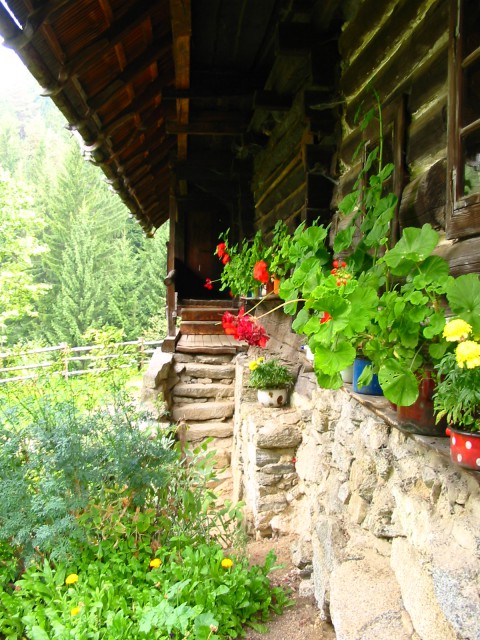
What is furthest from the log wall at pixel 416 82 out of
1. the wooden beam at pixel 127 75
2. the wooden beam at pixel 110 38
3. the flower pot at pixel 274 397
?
the flower pot at pixel 274 397

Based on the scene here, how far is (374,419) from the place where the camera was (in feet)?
6.66

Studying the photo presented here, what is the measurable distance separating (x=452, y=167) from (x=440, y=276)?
424 millimetres

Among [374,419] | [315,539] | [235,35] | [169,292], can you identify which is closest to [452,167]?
[374,419]

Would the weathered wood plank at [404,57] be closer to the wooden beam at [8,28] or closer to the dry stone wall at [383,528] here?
the dry stone wall at [383,528]

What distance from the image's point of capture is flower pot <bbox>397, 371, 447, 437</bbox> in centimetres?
146

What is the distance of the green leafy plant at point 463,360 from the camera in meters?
1.11

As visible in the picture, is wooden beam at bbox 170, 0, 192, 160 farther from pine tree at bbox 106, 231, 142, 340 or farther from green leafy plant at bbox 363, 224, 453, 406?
pine tree at bbox 106, 231, 142, 340

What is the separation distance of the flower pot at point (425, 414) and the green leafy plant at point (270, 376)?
88.1 inches

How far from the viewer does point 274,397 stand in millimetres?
3791

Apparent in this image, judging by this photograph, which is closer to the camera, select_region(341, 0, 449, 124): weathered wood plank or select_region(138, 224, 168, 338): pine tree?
select_region(341, 0, 449, 124): weathered wood plank

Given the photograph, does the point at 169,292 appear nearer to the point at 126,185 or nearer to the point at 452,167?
the point at 126,185

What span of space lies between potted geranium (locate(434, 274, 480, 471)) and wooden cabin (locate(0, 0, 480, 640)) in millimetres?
207

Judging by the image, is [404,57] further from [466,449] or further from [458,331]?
[466,449]

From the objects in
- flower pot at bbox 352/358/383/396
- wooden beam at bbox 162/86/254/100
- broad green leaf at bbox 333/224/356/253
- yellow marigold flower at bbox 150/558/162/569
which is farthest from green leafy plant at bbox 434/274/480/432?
wooden beam at bbox 162/86/254/100
